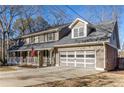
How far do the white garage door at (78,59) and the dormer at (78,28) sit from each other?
1418mm

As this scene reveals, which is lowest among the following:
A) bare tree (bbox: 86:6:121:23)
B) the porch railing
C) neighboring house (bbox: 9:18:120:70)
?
the porch railing

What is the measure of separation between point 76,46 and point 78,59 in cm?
96

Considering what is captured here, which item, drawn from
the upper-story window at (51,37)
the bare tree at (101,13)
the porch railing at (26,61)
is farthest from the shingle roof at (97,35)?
the porch railing at (26,61)

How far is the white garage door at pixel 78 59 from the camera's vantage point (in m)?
14.4

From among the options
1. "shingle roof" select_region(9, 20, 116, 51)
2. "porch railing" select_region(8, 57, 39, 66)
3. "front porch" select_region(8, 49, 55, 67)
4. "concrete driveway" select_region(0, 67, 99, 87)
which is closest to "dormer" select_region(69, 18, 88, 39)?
"shingle roof" select_region(9, 20, 116, 51)

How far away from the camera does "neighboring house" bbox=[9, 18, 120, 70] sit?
1412 cm

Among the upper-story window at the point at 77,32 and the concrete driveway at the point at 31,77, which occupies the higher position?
the upper-story window at the point at 77,32

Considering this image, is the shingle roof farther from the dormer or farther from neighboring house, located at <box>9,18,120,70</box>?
the dormer

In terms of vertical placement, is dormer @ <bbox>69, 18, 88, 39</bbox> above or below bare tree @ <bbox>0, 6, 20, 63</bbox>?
below

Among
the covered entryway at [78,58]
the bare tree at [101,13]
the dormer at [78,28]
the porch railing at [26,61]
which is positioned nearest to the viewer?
the bare tree at [101,13]

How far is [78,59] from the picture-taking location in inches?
599

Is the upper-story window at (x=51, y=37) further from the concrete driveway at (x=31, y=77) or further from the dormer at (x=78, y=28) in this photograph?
the concrete driveway at (x=31, y=77)

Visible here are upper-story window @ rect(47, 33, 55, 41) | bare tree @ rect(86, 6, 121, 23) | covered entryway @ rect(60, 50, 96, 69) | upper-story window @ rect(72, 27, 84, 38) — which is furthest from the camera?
upper-story window @ rect(47, 33, 55, 41)
